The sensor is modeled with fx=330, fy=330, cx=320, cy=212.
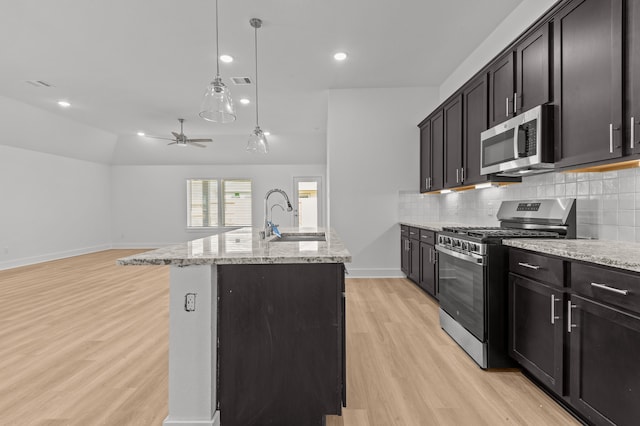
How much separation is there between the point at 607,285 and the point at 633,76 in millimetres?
1107

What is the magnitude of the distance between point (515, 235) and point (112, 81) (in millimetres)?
5560

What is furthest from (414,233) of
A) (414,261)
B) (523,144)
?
(523,144)

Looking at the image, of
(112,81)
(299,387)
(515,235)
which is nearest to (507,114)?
(515,235)

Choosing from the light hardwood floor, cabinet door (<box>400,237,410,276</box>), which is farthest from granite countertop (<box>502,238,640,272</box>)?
cabinet door (<box>400,237,410,276</box>)

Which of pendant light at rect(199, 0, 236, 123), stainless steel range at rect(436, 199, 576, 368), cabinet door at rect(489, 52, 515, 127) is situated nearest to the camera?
stainless steel range at rect(436, 199, 576, 368)

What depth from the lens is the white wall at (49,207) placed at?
6387 millimetres

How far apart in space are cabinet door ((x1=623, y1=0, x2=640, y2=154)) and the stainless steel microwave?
1.91 feet

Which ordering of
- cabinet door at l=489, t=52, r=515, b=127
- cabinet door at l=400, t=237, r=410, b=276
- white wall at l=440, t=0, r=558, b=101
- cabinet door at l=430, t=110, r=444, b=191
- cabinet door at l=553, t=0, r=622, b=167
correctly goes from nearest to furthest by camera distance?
1. cabinet door at l=553, t=0, r=622, b=167
2. cabinet door at l=489, t=52, r=515, b=127
3. white wall at l=440, t=0, r=558, b=101
4. cabinet door at l=430, t=110, r=444, b=191
5. cabinet door at l=400, t=237, r=410, b=276

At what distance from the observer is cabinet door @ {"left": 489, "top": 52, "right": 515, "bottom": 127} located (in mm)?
2766

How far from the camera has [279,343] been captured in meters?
1.66

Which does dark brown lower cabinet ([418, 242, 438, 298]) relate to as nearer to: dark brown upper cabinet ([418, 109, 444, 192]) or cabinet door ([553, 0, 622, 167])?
dark brown upper cabinet ([418, 109, 444, 192])

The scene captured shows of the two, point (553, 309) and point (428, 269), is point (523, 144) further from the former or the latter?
point (428, 269)

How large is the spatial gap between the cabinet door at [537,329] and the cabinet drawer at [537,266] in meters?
0.04

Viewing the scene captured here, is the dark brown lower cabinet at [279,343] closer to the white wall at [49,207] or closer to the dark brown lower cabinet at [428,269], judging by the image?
the dark brown lower cabinet at [428,269]
